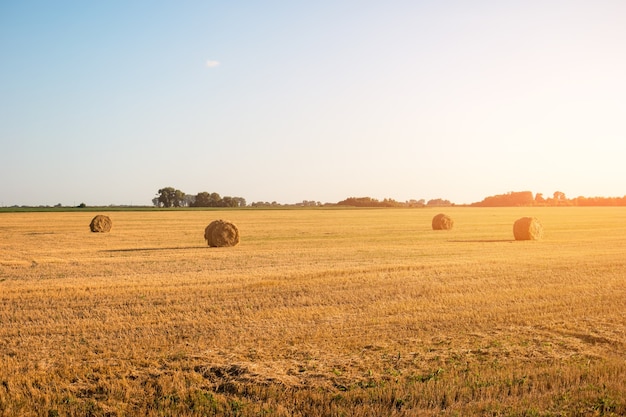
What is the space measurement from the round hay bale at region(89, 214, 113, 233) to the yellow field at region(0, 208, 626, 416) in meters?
20.2

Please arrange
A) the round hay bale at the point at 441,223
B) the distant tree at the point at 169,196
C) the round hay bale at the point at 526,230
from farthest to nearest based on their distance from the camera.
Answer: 1. the distant tree at the point at 169,196
2. the round hay bale at the point at 441,223
3. the round hay bale at the point at 526,230

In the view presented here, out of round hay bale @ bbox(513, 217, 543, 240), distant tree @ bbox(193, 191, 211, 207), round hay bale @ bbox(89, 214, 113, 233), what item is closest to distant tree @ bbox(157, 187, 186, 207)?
distant tree @ bbox(193, 191, 211, 207)

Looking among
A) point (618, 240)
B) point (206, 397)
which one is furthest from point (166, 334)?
point (618, 240)

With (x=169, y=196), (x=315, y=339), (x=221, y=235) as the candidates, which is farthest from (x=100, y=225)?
(x=169, y=196)

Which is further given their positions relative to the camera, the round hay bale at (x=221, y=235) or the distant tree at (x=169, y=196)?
the distant tree at (x=169, y=196)

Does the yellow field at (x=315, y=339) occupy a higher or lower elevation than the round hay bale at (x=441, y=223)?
lower

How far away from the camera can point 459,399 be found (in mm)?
6891

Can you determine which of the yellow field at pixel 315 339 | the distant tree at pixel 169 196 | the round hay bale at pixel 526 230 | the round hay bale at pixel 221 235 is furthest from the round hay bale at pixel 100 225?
the distant tree at pixel 169 196

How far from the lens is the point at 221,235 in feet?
92.8

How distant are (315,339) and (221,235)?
19.2 meters

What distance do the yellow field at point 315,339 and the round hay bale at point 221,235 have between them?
839cm

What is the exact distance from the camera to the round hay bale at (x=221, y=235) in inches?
1112

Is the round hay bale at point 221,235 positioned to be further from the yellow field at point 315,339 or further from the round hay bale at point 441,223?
the round hay bale at point 441,223

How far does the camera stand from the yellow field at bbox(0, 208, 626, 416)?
6.92 meters
